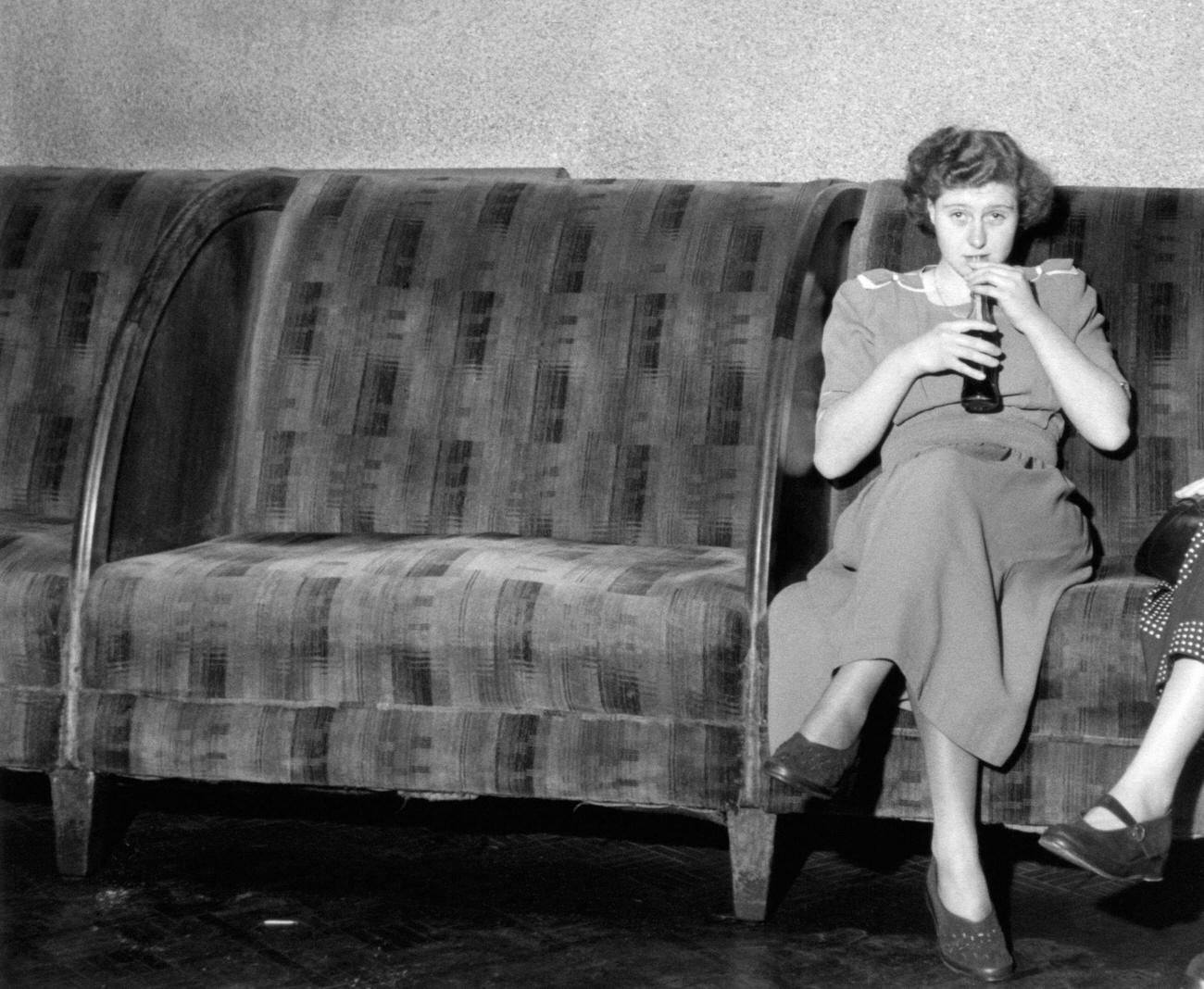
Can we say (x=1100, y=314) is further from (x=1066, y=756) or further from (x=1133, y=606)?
(x=1066, y=756)

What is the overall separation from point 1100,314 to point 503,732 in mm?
1021

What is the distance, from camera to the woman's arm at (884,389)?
2.11 m

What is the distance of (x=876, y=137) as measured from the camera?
2959 mm

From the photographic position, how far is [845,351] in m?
2.29

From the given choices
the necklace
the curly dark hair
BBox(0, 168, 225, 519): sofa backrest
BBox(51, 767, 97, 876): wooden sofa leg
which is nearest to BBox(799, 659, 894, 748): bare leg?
the necklace

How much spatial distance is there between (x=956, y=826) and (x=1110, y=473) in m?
0.69

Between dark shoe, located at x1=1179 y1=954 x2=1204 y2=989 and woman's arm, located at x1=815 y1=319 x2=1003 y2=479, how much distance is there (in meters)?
0.74

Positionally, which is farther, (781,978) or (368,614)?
(368,614)

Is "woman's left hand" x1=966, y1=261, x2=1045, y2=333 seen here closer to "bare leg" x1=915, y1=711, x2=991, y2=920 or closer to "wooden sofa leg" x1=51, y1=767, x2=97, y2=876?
"bare leg" x1=915, y1=711, x2=991, y2=920

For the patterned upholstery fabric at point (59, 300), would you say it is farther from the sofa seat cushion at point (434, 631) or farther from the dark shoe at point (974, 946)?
the dark shoe at point (974, 946)

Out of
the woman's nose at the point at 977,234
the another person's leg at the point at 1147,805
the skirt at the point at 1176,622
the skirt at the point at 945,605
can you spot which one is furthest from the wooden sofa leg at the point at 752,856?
the woman's nose at the point at 977,234

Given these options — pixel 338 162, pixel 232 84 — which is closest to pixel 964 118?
pixel 338 162

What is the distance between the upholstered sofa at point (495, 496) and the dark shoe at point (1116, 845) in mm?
129

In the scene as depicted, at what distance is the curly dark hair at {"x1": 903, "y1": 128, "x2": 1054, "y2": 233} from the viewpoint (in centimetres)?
229
